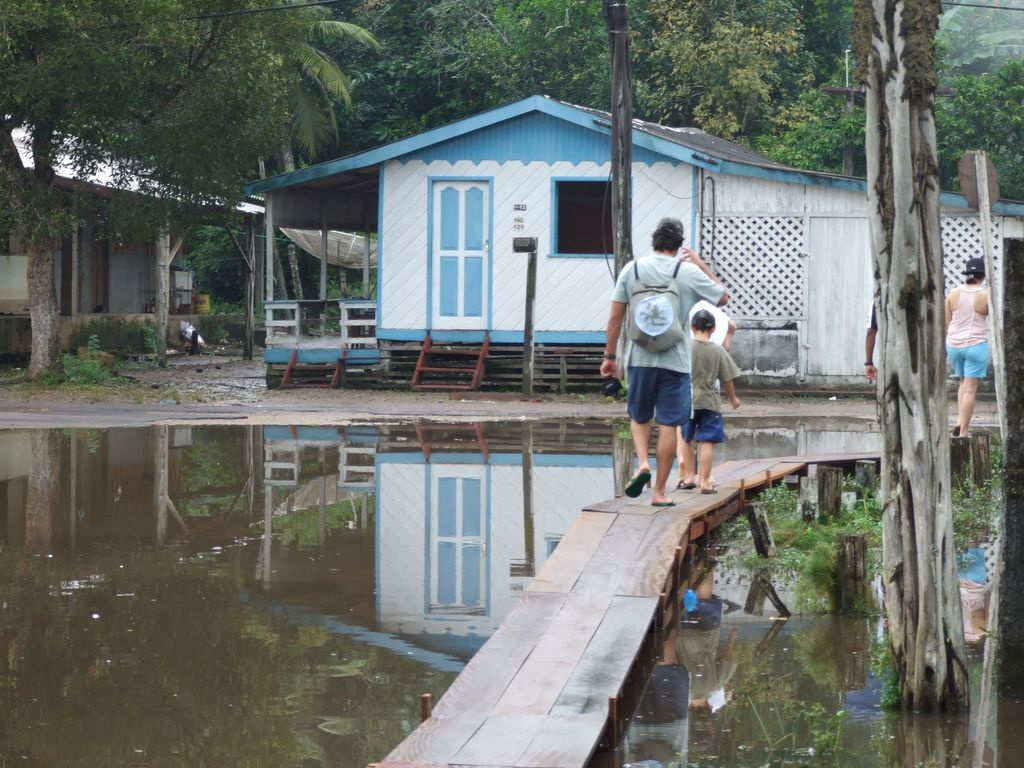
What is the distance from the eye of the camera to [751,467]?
11.0 meters

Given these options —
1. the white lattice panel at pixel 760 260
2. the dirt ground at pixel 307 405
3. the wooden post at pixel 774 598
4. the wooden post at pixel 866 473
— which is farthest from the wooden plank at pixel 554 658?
the white lattice panel at pixel 760 260

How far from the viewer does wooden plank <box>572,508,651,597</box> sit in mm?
6680

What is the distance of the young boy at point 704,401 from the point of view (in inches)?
369

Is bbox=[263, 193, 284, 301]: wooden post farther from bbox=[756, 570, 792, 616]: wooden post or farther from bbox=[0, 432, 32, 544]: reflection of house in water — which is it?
bbox=[756, 570, 792, 616]: wooden post

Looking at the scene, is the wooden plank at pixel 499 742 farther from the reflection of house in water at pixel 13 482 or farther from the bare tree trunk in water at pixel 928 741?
the reflection of house in water at pixel 13 482

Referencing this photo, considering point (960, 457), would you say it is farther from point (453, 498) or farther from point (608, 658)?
point (608, 658)

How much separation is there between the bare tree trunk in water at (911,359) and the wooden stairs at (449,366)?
14.9 m

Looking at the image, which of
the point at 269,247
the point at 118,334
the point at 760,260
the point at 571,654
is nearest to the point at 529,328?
the point at 760,260

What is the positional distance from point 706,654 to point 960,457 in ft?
16.8

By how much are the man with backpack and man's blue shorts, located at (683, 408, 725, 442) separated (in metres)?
0.93

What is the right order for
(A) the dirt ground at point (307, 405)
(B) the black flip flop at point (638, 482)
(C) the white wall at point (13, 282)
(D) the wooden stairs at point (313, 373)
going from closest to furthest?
(B) the black flip flop at point (638, 482) → (A) the dirt ground at point (307, 405) → (D) the wooden stairs at point (313, 373) → (C) the white wall at point (13, 282)

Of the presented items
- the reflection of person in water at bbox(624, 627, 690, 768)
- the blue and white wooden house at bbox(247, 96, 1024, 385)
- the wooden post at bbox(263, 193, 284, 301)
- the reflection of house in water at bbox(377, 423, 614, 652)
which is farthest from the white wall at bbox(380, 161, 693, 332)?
the reflection of person in water at bbox(624, 627, 690, 768)

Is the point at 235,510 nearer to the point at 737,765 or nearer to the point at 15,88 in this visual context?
the point at 737,765

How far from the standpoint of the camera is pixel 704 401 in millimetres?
9359
